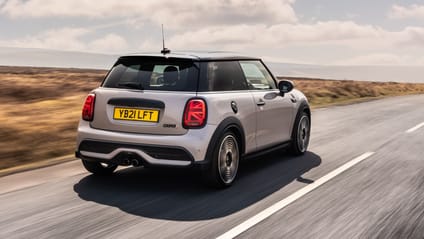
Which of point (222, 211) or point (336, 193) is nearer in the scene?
point (222, 211)

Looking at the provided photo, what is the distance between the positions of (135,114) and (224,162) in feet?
3.74

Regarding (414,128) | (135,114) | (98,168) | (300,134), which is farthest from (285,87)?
(414,128)

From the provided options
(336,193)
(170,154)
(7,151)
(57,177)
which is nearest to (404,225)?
(336,193)

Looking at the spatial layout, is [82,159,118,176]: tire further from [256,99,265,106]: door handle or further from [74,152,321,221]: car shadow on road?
[256,99,265,106]: door handle

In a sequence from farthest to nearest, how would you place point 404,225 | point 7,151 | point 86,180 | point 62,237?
point 7,151 < point 86,180 < point 404,225 < point 62,237

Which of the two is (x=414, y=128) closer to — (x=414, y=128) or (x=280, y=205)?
(x=414, y=128)

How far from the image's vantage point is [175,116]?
569 centimetres

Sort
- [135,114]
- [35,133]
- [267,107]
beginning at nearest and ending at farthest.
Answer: [135,114] → [267,107] → [35,133]

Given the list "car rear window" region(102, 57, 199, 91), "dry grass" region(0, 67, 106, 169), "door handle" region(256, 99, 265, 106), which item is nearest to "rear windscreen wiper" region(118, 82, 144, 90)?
"car rear window" region(102, 57, 199, 91)

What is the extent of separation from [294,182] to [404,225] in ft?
6.28

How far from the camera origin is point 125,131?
585 cm

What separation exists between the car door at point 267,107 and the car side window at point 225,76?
0.18 m

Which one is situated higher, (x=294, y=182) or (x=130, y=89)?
(x=130, y=89)

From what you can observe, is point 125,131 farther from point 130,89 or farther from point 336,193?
point 336,193
